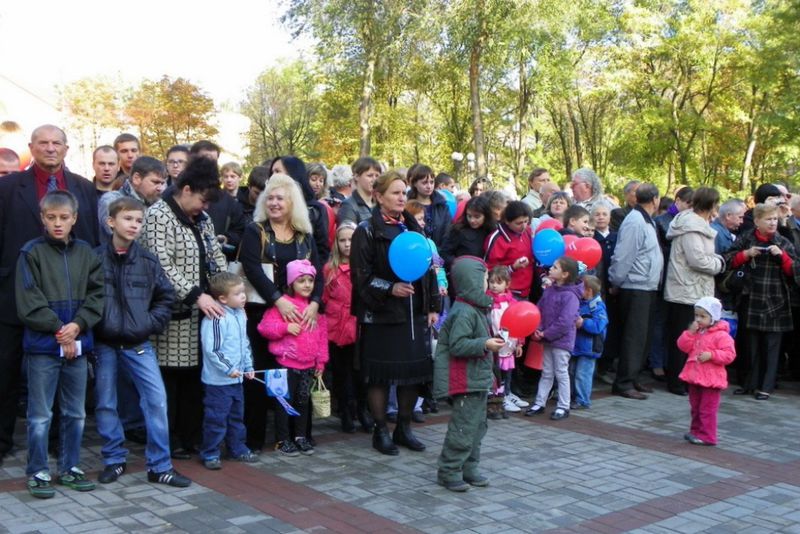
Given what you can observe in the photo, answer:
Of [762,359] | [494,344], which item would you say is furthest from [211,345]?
[762,359]

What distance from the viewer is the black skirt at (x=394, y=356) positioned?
6.13 meters

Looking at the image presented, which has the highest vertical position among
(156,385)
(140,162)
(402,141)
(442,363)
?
(402,141)

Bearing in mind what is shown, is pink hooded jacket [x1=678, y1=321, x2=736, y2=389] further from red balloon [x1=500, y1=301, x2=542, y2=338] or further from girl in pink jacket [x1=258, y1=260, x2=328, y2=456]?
girl in pink jacket [x1=258, y1=260, x2=328, y2=456]

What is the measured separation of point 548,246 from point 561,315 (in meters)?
0.71

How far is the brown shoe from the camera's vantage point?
28.8 feet

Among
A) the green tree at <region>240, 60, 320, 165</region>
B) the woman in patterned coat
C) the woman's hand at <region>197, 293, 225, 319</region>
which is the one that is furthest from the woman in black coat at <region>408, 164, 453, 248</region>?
the green tree at <region>240, 60, 320, 165</region>

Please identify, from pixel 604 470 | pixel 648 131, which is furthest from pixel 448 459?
pixel 648 131

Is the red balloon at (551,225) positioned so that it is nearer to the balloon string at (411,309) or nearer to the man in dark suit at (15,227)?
the balloon string at (411,309)

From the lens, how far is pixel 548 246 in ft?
25.7

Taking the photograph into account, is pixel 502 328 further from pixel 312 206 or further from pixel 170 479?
pixel 170 479

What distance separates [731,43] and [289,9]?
18.7 metres

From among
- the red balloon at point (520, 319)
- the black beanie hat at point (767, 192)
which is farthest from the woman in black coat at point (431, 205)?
the black beanie hat at point (767, 192)

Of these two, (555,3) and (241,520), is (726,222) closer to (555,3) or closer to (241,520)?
(241,520)

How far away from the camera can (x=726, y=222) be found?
1009cm
